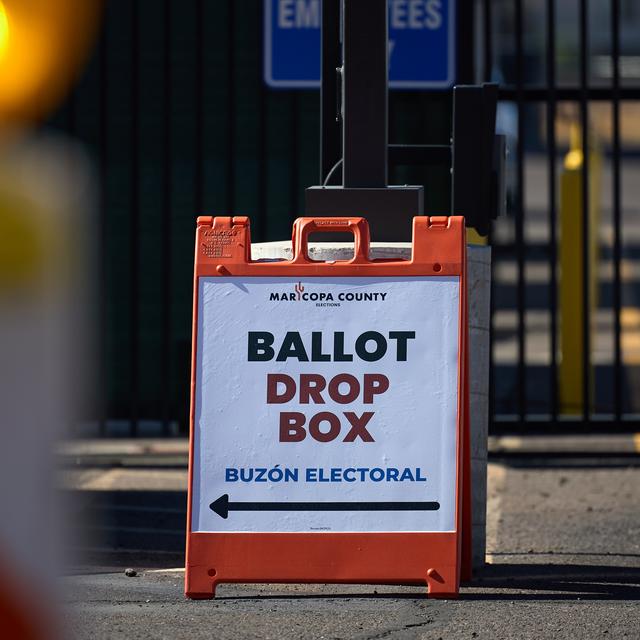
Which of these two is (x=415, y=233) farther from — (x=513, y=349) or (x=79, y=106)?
(x=513, y=349)

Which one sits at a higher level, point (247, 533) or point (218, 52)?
point (218, 52)

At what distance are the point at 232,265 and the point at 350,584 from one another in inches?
50.9

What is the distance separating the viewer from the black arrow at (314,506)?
4.91 meters

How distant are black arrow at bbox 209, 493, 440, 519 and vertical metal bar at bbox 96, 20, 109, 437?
444 centimetres

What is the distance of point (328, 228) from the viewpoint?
199 inches

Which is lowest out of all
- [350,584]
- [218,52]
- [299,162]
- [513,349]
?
[350,584]

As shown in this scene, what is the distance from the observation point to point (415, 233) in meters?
5.00

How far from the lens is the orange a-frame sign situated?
16.0ft

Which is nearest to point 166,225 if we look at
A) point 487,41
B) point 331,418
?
point 487,41

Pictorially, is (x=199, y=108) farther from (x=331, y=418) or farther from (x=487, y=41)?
(x=331, y=418)

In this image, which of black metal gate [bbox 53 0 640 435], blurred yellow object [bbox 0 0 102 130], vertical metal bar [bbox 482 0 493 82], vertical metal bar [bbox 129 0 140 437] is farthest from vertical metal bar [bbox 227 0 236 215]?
blurred yellow object [bbox 0 0 102 130]

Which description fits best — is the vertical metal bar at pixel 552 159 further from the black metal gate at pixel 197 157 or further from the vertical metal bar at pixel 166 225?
the vertical metal bar at pixel 166 225

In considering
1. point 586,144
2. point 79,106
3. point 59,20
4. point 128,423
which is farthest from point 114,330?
point 59,20

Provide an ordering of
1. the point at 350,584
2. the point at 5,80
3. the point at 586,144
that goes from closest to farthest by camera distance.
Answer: the point at 5,80 < the point at 350,584 < the point at 586,144
